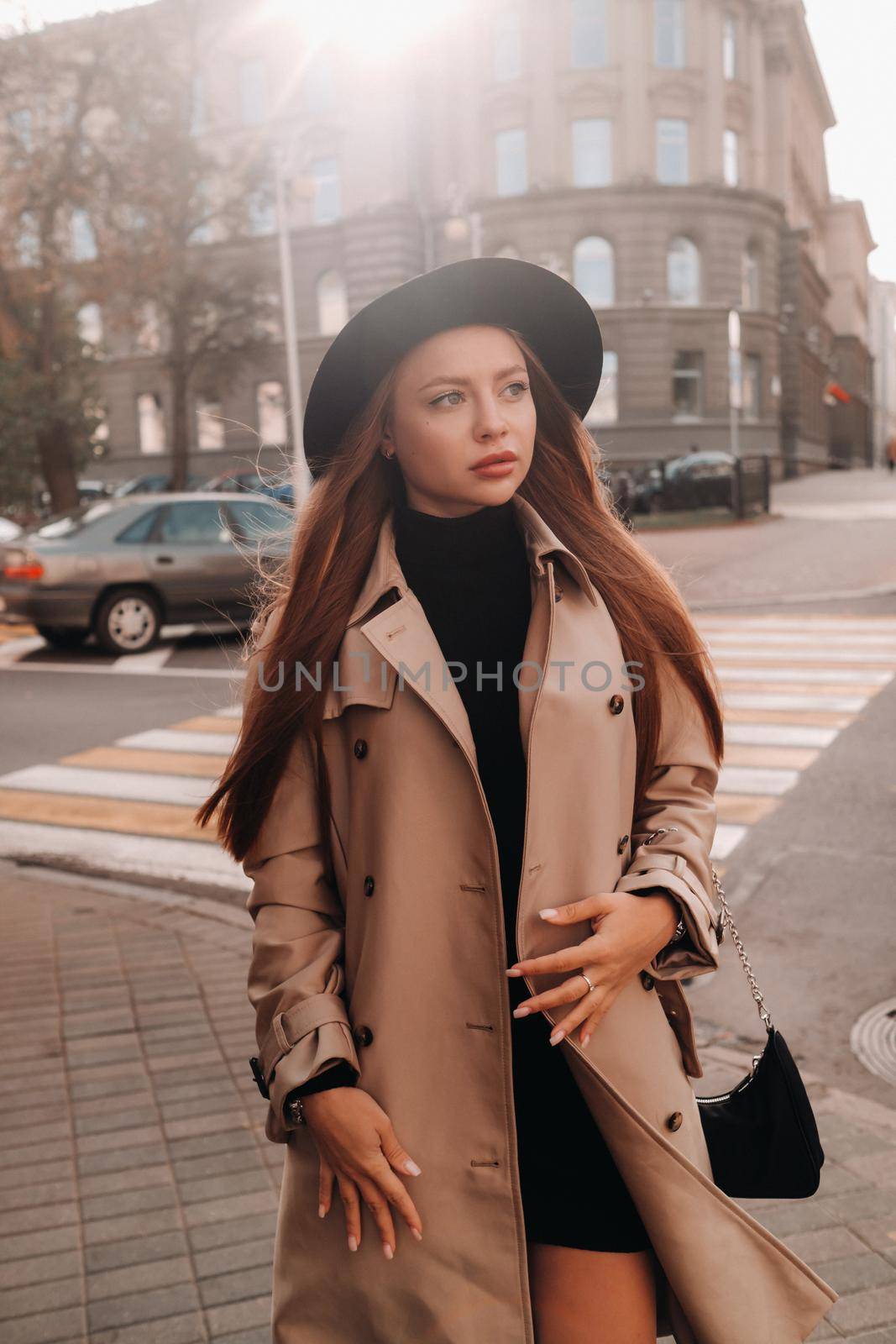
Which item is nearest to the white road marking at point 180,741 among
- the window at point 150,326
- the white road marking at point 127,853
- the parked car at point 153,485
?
the white road marking at point 127,853

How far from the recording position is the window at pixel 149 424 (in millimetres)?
46156

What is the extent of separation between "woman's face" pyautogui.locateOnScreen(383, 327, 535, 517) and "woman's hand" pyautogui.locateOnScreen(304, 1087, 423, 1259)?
893mm

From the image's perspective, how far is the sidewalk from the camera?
2795 mm

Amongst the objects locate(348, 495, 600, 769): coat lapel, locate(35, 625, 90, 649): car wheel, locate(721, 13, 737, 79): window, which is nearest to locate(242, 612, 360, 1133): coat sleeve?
locate(348, 495, 600, 769): coat lapel

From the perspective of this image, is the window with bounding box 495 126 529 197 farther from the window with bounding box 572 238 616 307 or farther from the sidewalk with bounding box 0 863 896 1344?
the sidewalk with bounding box 0 863 896 1344

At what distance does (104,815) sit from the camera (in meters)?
7.56

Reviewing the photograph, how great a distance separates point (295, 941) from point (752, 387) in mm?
44446

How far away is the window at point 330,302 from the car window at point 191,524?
29871 mm

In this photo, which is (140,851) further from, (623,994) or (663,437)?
(663,437)

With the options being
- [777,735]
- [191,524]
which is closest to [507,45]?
[191,524]

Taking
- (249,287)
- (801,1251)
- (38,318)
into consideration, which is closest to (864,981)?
(801,1251)

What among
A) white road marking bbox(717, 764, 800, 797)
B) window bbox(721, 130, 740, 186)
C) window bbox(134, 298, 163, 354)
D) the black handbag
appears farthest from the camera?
window bbox(721, 130, 740, 186)

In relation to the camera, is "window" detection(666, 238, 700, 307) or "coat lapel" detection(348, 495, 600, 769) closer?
"coat lapel" detection(348, 495, 600, 769)

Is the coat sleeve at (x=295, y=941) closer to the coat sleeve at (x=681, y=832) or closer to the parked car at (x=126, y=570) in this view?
the coat sleeve at (x=681, y=832)
